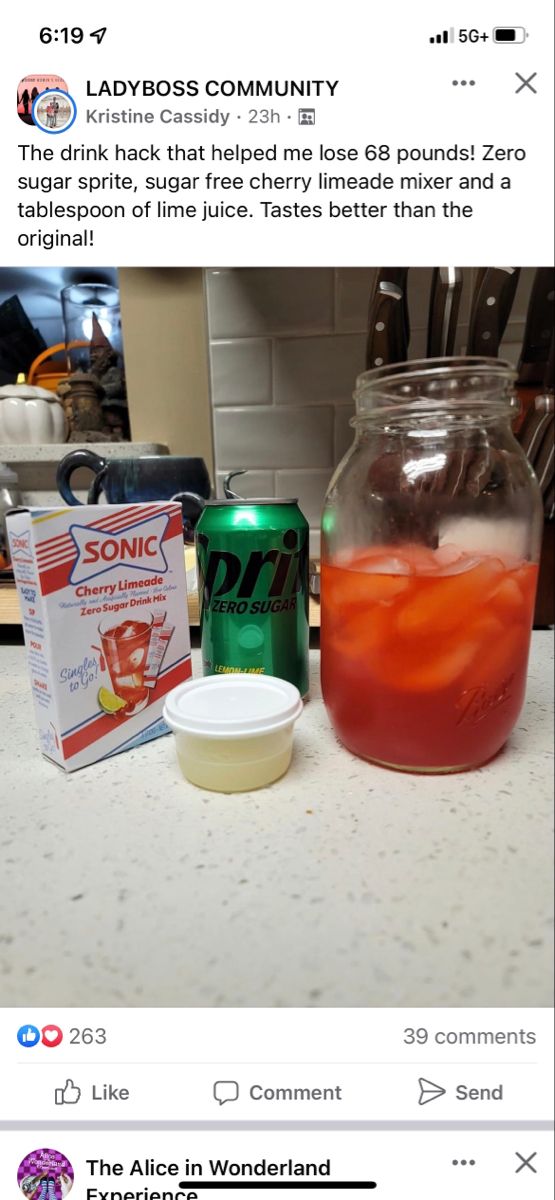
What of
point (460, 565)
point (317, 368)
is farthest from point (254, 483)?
point (460, 565)

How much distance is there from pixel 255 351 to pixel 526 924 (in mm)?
849

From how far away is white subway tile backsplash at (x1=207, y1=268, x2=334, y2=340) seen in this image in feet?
2.72

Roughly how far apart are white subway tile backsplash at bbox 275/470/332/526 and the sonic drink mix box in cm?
55

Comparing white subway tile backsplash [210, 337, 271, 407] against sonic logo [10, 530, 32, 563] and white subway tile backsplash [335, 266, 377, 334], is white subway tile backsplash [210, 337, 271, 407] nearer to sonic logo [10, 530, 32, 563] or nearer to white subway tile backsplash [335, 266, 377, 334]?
white subway tile backsplash [335, 266, 377, 334]

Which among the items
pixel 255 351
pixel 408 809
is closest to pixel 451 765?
pixel 408 809
